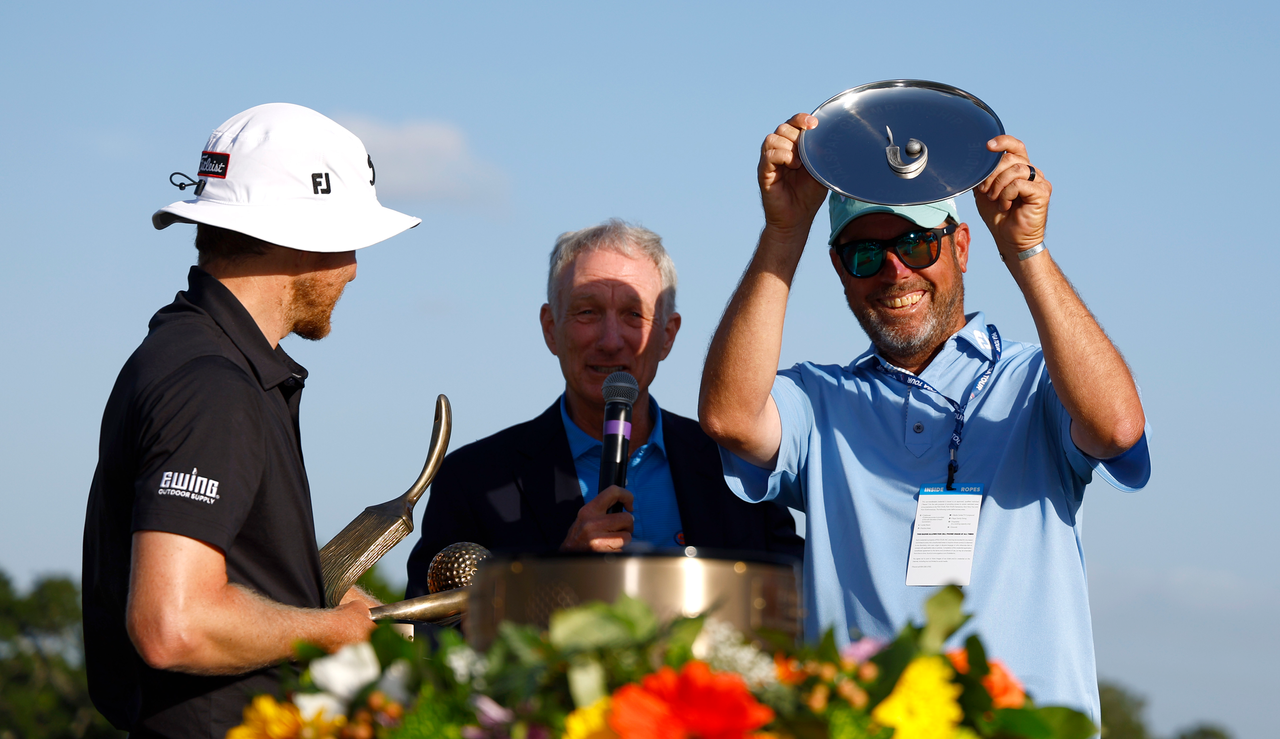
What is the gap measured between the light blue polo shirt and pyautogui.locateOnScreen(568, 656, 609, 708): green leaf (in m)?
2.17

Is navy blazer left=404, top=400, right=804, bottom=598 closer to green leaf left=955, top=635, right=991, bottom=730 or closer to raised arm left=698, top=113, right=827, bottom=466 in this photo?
raised arm left=698, top=113, right=827, bottom=466

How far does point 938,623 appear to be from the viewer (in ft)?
5.12

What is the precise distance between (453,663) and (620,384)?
2.45m

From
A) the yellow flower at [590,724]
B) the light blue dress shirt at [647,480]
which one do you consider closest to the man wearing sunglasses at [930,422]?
the light blue dress shirt at [647,480]

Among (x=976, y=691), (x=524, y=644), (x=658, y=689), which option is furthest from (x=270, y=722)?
(x=976, y=691)

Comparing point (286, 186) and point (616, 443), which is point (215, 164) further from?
point (616, 443)

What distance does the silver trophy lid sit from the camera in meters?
3.16

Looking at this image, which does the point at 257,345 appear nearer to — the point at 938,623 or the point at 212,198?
the point at 212,198

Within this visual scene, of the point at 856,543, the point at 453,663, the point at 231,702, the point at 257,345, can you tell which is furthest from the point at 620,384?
the point at 453,663

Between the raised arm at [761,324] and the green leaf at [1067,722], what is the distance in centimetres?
225

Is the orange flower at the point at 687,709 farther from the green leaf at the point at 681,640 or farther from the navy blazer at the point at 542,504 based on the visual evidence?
the navy blazer at the point at 542,504

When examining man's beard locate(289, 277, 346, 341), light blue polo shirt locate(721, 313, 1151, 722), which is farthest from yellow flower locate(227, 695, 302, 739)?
light blue polo shirt locate(721, 313, 1151, 722)

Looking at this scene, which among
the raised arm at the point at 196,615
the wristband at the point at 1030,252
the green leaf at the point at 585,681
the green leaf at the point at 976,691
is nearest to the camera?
the green leaf at the point at 585,681

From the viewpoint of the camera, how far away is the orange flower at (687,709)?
1.24m
